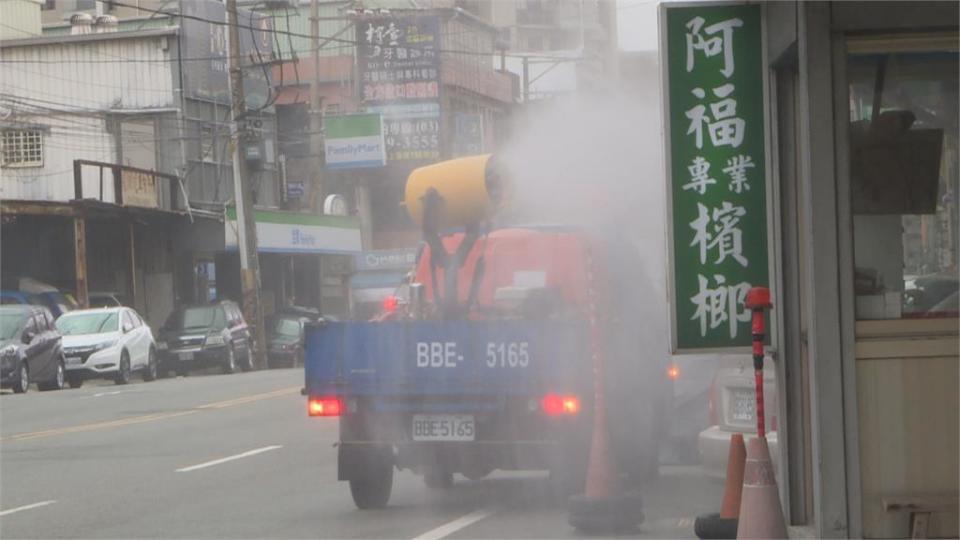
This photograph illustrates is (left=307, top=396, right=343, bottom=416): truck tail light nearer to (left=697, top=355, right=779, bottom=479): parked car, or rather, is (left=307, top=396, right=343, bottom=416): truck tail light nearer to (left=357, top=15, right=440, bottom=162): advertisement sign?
(left=697, top=355, right=779, bottom=479): parked car

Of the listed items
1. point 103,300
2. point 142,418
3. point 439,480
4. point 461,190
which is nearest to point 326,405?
point 439,480

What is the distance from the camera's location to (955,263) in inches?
303

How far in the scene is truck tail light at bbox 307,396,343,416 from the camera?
36.8 feet

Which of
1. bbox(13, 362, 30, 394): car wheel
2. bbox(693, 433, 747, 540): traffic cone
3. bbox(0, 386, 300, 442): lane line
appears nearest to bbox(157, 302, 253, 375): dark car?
bbox(13, 362, 30, 394): car wheel

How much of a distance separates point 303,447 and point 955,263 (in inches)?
382

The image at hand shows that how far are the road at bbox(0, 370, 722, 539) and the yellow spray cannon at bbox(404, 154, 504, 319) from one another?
172 cm

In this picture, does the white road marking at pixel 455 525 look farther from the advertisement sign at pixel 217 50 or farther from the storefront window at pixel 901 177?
the advertisement sign at pixel 217 50

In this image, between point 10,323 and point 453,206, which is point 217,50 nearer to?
point 10,323

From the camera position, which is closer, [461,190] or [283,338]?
[461,190]

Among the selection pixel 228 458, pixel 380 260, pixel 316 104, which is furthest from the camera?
pixel 316 104

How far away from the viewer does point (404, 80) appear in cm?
2059

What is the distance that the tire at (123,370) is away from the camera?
3189 centimetres

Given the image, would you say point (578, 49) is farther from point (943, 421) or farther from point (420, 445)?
point (943, 421)

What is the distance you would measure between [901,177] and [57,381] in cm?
2471
